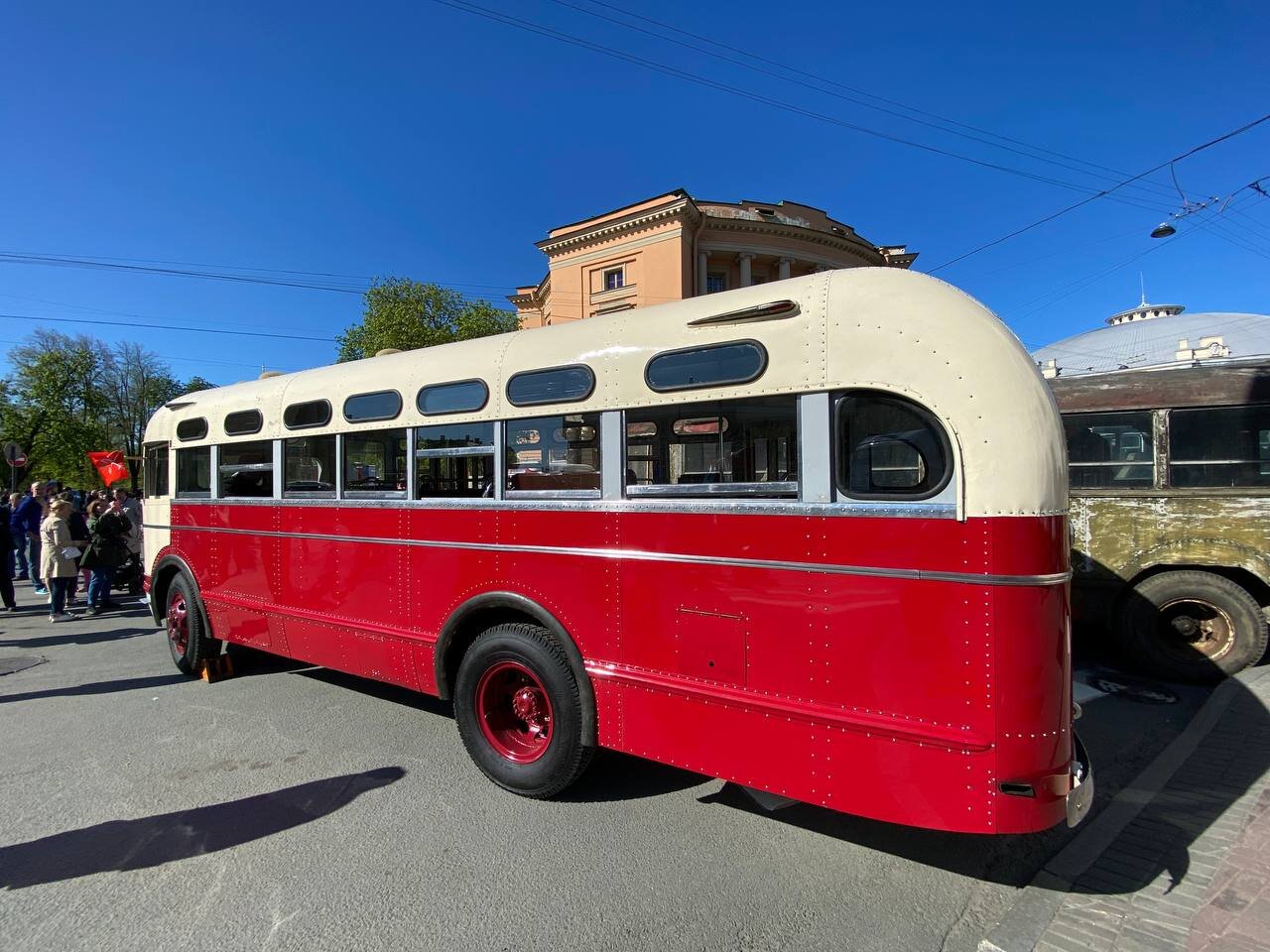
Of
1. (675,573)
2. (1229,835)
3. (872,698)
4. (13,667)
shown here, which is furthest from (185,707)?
(1229,835)

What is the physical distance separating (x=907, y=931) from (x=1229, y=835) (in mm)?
1821

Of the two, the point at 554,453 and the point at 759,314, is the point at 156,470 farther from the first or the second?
the point at 759,314

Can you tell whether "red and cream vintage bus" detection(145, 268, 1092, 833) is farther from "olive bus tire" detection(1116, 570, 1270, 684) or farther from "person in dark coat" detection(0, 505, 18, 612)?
"person in dark coat" detection(0, 505, 18, 612)

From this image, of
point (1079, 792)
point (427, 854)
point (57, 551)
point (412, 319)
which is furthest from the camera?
point (412, 319)

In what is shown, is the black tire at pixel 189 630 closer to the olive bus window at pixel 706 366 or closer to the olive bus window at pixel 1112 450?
the olive bus window at pixel 706 366

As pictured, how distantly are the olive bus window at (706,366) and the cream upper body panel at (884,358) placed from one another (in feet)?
0.12

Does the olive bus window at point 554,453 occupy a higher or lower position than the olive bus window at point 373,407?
lower

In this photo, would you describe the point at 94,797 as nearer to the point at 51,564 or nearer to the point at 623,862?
the point at 623,862

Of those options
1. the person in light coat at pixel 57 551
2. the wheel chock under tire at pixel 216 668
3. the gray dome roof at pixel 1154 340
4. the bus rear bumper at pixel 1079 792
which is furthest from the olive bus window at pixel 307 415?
the gray dome roof at pixel 1154 340

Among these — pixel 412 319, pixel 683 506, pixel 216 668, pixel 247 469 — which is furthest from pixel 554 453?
pixel 412 319

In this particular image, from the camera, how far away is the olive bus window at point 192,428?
584cm

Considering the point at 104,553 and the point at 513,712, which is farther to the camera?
the point at 104,553

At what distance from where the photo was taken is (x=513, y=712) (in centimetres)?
389

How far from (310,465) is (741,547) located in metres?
3.68
